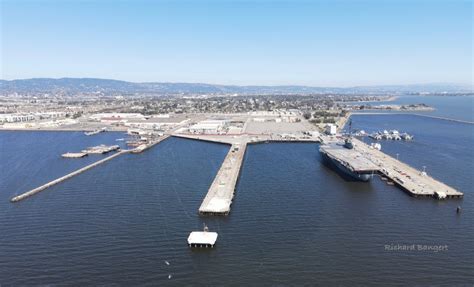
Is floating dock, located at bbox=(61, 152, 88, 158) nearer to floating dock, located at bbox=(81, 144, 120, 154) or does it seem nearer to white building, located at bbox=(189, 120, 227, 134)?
floating dock, located at bbox=(81, 144, 120, 154)

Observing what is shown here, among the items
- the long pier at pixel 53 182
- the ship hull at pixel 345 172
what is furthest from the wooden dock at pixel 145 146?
the ship hull at pixel 345 172

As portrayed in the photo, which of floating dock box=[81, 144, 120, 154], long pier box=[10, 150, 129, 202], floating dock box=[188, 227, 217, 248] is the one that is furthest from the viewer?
floating dock box=[81, 144, 120, 154]

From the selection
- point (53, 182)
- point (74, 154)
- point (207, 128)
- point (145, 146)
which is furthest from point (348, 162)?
point (207, 128)

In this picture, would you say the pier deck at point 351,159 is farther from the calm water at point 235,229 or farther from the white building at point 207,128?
the white building at point 207,128

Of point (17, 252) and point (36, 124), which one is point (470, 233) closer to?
point (17, 252)

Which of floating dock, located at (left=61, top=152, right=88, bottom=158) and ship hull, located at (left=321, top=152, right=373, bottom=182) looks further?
floating dock, located at (left=61, top=152, right=88, bottom=158)

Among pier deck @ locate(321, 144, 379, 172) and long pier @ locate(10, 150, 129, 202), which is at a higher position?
pier deck @ locate(321, 144, 379, 172)

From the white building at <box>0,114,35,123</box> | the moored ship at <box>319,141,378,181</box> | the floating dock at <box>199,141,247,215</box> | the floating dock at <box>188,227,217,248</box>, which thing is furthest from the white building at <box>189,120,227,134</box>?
the floating dock at <box>188,227,217,248</box>
